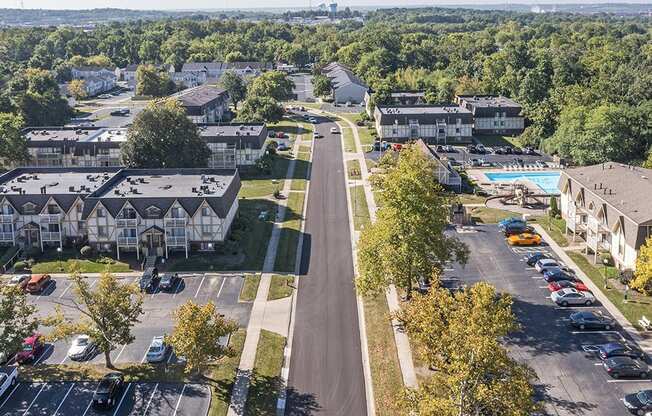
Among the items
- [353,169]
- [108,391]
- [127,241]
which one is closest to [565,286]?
[108,391]

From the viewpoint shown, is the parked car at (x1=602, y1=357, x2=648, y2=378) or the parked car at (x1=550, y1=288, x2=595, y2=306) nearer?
the parked car at (x1=602, y1=357, x2=648, y2=378)

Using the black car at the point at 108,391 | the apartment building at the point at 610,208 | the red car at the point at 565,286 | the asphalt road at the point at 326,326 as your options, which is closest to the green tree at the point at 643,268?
the apartment building at the point at 610,208

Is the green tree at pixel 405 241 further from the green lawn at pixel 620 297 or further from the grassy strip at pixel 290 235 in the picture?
the green lawn at pixel 620 297

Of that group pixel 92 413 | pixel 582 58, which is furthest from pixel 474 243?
pixel 582 58

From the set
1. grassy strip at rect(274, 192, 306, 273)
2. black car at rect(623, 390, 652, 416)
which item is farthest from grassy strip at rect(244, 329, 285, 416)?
black car at rect(623, 390, 652, 416)

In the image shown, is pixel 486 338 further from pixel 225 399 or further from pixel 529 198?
pixel 529 198

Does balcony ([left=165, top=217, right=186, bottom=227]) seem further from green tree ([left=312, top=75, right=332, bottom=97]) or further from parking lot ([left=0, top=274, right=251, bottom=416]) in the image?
green tree ([left=312, top=75, right=332, bottom=97])

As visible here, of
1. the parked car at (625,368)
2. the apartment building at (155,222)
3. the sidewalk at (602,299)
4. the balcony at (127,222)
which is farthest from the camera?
the balcony at (127,222)
